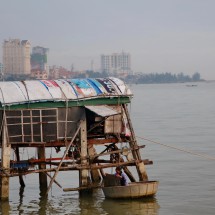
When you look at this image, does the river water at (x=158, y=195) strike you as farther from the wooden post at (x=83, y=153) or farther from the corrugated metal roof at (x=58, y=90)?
the corrugated metal roof at (x=58, y=90)

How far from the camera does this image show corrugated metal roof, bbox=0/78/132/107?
21.5 m

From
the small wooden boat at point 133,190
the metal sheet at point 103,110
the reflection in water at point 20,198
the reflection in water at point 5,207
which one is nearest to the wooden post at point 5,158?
the reflection in water at point 5,207

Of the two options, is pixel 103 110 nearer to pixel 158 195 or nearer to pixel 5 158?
pixel 5 158

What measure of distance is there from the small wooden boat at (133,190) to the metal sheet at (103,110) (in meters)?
2.57

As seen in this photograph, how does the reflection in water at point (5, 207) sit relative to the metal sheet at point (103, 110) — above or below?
below

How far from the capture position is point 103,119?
2288 centimetres

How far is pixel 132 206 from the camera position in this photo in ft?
70.9

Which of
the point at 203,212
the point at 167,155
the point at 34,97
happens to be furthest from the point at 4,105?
the point at 167,155

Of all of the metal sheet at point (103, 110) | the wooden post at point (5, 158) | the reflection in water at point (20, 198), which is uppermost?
the metal sheet at point (103, 110)

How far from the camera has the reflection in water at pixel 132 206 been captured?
21.3m

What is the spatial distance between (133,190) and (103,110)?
299 cm

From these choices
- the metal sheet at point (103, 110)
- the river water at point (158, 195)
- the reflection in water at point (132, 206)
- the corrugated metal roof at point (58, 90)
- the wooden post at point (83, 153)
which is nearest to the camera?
the reflection in water at point (132, 206)

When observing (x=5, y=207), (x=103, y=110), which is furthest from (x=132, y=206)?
(x=5, y=207)

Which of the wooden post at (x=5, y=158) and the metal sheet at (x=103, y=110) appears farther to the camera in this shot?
the metal sheet at (x=103, y=110)
